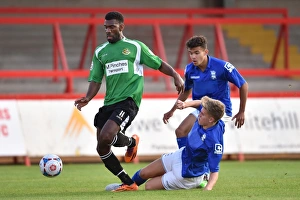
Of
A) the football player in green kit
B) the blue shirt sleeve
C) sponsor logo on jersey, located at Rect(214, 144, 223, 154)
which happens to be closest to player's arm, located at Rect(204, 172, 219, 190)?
sponsor logo on jersey, located at Rect(214, 144, 223, 154)

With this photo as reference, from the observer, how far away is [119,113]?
10531 millimetres

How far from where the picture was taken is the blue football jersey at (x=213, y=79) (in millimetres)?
11125

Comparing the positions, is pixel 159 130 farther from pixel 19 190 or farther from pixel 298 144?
pixel 19 190

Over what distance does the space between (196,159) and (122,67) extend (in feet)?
5.22

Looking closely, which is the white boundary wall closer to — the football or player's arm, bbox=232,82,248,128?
the football

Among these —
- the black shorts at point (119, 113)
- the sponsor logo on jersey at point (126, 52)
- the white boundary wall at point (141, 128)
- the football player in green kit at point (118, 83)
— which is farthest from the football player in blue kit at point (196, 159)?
the white boundary wall at point (141, 128)

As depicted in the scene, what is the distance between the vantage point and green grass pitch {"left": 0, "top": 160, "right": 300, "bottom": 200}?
31.8 ft

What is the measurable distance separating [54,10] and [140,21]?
3149mm

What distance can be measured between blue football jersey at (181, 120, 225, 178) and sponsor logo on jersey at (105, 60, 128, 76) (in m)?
1.30

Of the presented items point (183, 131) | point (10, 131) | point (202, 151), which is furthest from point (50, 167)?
point (10, 131)

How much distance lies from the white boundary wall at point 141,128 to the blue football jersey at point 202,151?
5.63 m

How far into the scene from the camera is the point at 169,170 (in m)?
10.4

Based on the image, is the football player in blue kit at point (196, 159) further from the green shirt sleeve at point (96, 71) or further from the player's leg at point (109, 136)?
the green shirt sleeve at point (96, 71)

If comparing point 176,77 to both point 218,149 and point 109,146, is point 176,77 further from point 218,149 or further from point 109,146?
point 218,149
